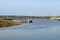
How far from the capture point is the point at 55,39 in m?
9.07

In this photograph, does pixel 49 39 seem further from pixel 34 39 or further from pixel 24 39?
pixel 24 39

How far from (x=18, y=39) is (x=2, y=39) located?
0.97 meters

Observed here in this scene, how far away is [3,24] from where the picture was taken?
20.7 meters

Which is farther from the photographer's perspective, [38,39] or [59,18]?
[59,18]

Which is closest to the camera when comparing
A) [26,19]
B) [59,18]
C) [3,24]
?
[3,24]

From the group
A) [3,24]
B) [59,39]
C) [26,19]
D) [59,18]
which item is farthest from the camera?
[59,18]

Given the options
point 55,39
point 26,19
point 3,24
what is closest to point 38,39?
point 55,39

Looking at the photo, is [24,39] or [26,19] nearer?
[24,39]

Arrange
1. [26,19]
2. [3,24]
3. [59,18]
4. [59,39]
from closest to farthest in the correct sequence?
1. [59,39]
2. [3,24]
3. [26,19]
4. [59,18]

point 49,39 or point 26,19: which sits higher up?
point 49,39

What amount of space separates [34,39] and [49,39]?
859 mm

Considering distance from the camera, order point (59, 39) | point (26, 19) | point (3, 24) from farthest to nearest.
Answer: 1. point (26, 19)
2. point (3, 24)
3. point (59, 39)

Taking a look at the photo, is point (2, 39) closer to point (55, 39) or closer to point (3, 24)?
point (55, 39)

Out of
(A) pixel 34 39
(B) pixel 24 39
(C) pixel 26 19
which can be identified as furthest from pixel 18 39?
(C) pixel 26 19
